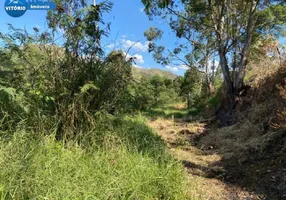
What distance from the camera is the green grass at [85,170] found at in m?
2.46

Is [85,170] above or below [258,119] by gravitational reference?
below

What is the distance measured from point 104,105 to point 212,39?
17.1m

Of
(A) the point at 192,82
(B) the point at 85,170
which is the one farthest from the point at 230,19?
(A) the point at 192,82

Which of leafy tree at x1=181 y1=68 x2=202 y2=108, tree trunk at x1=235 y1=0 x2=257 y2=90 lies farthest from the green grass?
leafy tree at x1=181 y1=68 x2=202 y2=108

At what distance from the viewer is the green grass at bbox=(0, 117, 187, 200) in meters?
2.46

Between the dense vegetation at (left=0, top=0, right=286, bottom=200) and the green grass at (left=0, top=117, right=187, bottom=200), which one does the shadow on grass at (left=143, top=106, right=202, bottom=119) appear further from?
the green grass at (left=0, top=117, right=187, bottom=200)

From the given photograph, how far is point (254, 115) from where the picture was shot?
6605 mm

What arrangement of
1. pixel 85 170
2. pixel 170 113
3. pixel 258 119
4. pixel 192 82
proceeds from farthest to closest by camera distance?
pixel 192 82, pixel 170 113, pixel 258 119, pixel 85 170

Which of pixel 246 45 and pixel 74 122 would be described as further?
pixel 246 45

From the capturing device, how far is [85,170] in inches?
113

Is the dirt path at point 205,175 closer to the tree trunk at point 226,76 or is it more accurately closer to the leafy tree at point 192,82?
the tree trunk at point 226,76

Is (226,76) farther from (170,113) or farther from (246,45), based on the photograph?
(170,113)

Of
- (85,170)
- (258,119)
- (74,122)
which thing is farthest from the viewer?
(258,119)

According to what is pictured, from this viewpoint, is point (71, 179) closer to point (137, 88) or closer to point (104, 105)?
point (104, 105)
